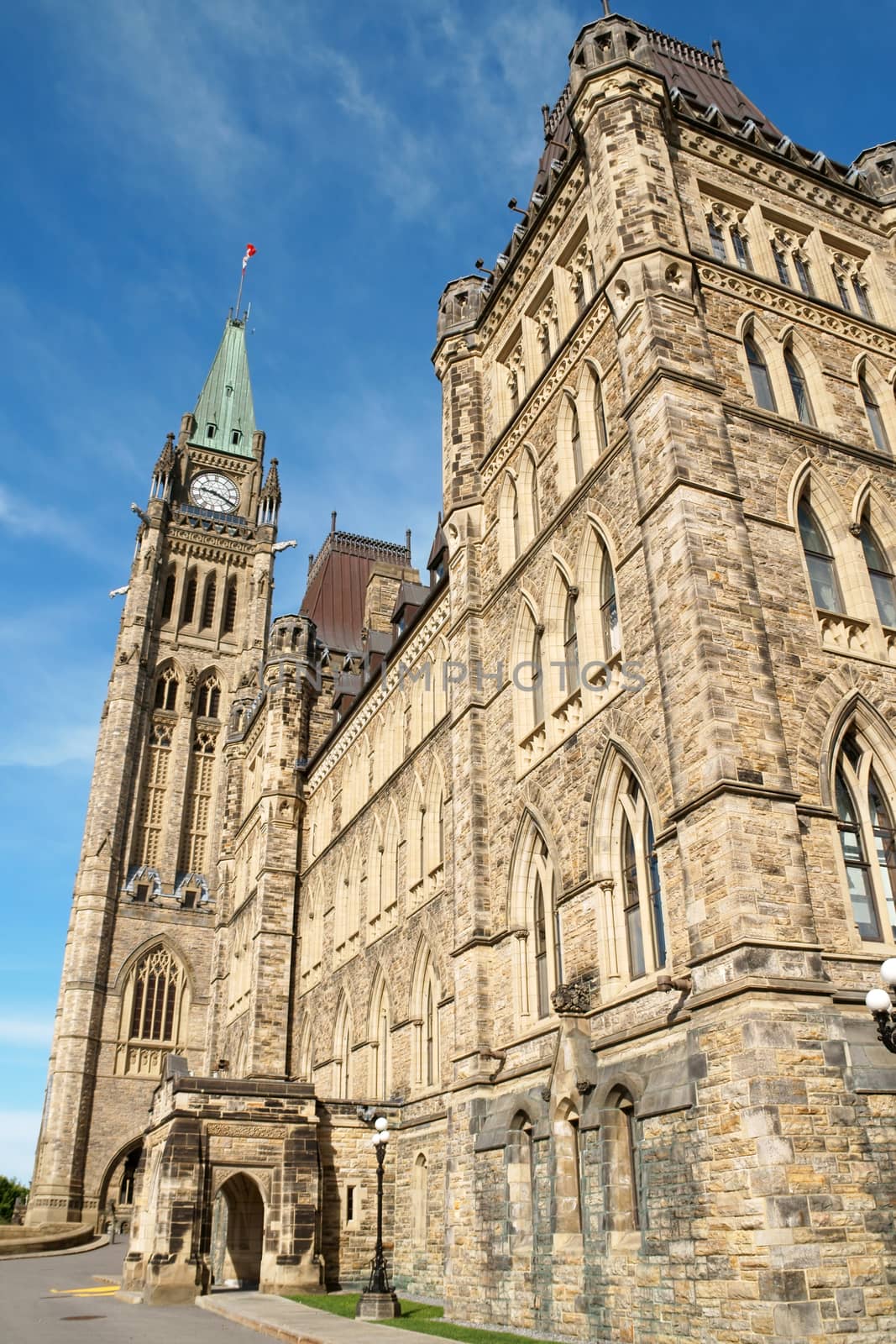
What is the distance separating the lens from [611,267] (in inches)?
669

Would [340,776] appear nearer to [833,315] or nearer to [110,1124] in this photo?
[833,315]

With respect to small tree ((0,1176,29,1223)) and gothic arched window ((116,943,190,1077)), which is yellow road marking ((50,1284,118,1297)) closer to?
gothic arched window ((116,943,190,1077))

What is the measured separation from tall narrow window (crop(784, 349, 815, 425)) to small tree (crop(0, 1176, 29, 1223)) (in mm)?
80781

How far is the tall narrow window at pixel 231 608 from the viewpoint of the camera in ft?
226

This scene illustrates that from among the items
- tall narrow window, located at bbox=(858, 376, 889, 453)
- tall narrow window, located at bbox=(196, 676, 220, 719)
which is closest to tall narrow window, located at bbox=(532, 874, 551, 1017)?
tall narrow window, located at bbox=(858, 376, 889, 453)

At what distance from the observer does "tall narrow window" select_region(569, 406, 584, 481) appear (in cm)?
1830

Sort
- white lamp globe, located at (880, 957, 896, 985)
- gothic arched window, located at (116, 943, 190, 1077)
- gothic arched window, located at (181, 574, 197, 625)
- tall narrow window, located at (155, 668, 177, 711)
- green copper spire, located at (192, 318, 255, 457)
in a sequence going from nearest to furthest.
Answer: white lamp globe, located at (880, 957, 896, 985) → gothic arched window, located at (116, 943, 190, 1077) → tall narrow window, located at (155, 668, 177, 711) → gothic arched window, located at (181, 574, 197, 625) → green copper spire, located at (192, 318, 255, 457)

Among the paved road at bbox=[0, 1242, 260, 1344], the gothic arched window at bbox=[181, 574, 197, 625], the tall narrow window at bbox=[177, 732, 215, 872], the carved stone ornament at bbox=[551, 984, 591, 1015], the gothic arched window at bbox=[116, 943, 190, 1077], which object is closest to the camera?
the paved road at bbox=[0, 1242, 260, 1344]

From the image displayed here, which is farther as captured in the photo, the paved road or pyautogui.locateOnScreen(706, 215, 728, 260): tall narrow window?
pyautogui.locateOnScreen(706, 215, 728, 260): tall narrow window

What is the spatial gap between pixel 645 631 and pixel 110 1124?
45.3 m

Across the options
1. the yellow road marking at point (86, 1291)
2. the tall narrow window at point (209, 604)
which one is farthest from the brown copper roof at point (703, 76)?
the tall narrow window at point (209, 604)

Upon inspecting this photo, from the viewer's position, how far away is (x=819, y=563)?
15766 millimetres

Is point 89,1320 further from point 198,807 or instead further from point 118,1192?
point 198,807

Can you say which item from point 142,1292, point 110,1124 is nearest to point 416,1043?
point 142,1292
